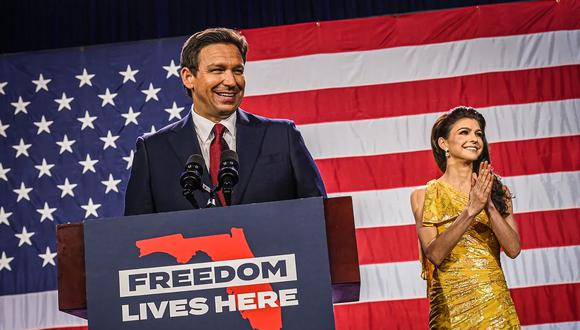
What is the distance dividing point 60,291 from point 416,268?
3.22 m

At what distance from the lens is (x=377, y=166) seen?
4820mm

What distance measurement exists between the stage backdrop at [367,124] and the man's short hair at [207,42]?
257cm

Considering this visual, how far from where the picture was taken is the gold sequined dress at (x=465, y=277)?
2918mm

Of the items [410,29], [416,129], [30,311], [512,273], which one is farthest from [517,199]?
[30,311]

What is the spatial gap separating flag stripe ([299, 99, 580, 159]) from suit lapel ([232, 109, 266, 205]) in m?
2.63

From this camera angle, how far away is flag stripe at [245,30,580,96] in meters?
4.91

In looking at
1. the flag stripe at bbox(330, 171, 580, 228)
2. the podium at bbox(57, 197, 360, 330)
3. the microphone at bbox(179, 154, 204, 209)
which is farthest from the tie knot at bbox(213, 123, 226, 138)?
the flag stripe at bbox(330, 171, 580, 228)

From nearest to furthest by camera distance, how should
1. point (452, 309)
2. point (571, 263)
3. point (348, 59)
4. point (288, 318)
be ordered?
point (288, 318) < point (452, 309) < point (571, 263) < point (348, 59)

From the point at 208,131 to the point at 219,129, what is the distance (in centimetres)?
4

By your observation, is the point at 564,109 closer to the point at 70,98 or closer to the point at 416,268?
the point at 416,268

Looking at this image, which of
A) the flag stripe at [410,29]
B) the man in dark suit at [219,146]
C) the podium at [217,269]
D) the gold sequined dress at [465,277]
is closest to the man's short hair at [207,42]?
the man in dark suit at [219,146]

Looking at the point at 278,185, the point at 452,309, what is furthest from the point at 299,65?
the point at 278,185

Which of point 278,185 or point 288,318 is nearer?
point 288,318

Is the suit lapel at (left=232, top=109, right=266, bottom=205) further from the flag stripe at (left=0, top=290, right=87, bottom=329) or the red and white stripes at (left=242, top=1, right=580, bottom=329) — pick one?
the flag stripe at (left=0, top=290, right=87, bottom=329)
